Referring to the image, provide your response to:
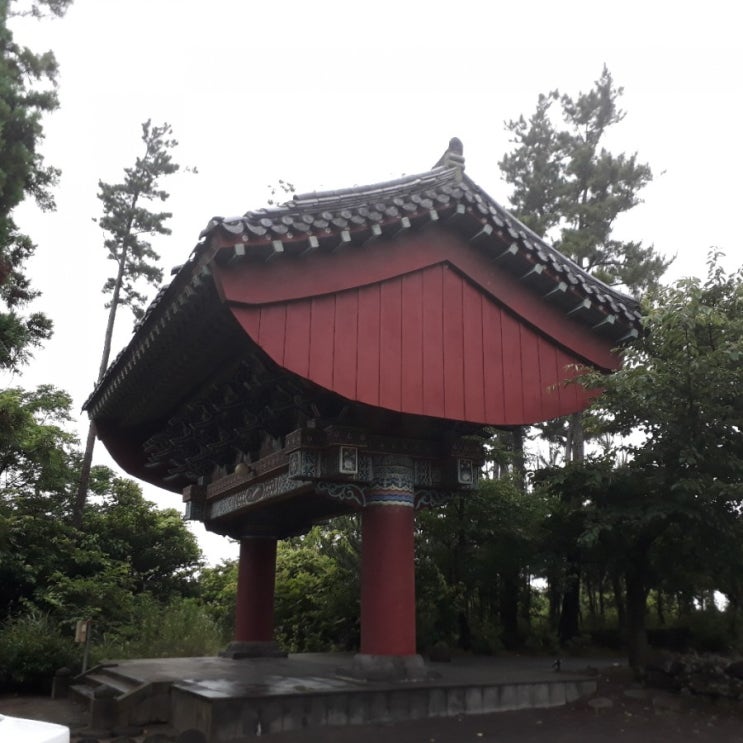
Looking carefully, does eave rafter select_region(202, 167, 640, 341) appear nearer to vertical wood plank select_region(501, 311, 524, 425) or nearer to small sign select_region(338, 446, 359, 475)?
vertical wood plank select_region(501, 311, 524, 425)

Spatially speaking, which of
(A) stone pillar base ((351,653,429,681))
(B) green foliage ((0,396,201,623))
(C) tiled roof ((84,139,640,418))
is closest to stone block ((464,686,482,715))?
(A) stone pillar base ((351,653,429,681))

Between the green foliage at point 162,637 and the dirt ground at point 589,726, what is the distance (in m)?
5.70

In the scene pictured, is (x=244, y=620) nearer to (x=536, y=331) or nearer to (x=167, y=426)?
(x=167, y=426)

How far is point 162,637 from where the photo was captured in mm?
14875

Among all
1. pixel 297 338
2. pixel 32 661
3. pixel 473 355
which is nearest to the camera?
pixel 297 338

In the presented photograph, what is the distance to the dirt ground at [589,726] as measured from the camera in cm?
659

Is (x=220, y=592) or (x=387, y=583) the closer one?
(x=387, y=583)

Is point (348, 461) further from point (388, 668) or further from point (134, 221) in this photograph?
point (134, 221)

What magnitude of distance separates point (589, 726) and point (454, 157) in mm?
6721

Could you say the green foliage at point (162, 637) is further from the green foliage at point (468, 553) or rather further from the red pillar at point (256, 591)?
the green foliage at point (468, 553)

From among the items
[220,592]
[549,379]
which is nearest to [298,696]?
[549,379]

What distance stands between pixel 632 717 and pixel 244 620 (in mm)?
6411

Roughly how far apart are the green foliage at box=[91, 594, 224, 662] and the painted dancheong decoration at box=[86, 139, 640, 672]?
19.5 feet

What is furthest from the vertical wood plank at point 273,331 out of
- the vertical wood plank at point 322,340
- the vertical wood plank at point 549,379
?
the vertical wood plank at point 549,379
